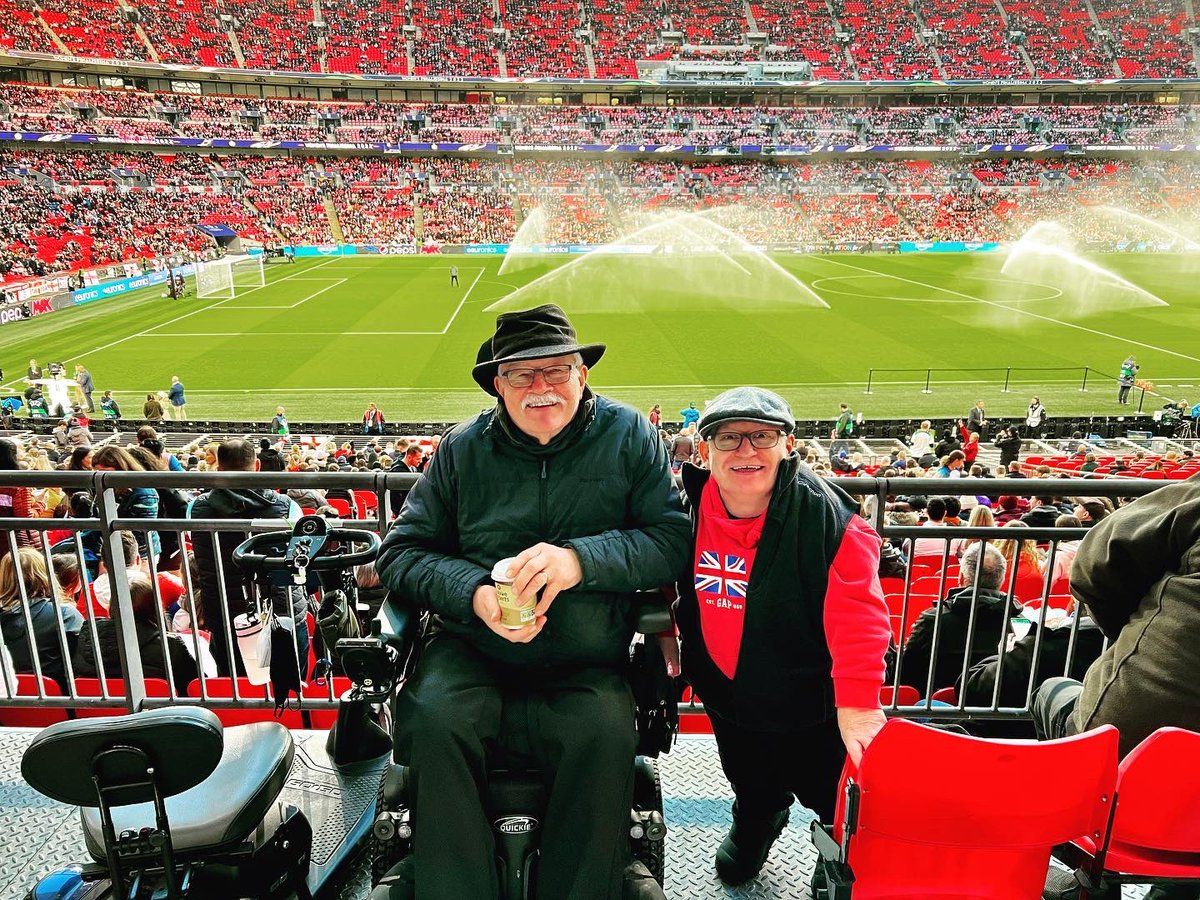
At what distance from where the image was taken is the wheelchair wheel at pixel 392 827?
7.91ft

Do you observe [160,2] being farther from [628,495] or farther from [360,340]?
[628,495]

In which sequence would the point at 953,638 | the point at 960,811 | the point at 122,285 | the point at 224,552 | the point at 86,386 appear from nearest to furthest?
1. the point at 960,811
2. the point at 953,638
3. the point at 224,552
4. the point at 86,386
5. the point at 122,285

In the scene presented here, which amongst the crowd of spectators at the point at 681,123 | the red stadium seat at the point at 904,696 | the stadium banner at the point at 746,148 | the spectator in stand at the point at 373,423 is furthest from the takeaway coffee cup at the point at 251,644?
the crowd of spectators at the point at 681,123

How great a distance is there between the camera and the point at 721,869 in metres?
2.88

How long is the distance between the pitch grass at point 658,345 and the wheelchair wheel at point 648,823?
1617 centimetres

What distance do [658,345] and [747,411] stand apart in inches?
883

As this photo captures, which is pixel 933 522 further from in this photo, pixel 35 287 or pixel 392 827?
pixel 35 287

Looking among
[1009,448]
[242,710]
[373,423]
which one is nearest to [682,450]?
[242,710]

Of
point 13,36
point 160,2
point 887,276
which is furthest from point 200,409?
point 160,2

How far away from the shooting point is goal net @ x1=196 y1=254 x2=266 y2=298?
33.0 metres

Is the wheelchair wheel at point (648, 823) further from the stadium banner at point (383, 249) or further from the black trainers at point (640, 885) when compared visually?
the stadium banner at point (383, 249)

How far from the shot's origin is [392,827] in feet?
7.93

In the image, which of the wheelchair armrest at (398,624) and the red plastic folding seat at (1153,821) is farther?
the wheelchair armrest at (398,624)

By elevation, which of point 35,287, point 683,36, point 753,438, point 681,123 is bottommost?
point 35,287
